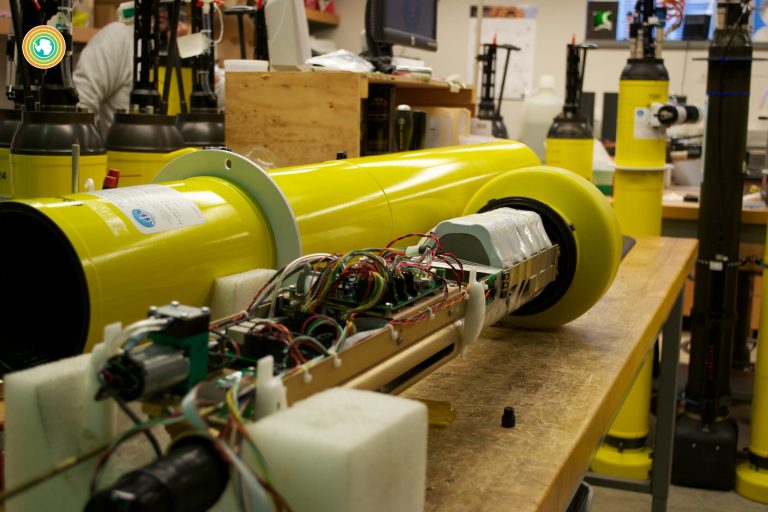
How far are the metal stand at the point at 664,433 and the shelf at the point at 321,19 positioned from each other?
4.20 metres

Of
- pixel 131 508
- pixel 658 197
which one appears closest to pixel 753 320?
pixel 658 197

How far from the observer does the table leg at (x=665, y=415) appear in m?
2.47

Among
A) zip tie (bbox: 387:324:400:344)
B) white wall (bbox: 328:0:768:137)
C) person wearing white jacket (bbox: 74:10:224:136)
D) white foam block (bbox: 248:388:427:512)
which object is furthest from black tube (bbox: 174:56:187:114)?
white wall (bbox: 328:0:768:137)

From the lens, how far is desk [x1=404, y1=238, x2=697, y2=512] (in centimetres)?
92

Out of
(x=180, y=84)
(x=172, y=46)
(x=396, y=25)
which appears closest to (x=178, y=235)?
(x=172, y=46)

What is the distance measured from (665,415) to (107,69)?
228 cm

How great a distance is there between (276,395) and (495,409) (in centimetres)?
55

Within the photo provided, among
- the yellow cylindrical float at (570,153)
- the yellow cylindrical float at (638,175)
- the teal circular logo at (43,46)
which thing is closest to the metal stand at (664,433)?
the yellow cylindrical float at (638,175)

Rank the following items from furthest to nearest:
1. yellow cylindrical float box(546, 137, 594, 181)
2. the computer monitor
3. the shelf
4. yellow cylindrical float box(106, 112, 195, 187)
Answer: the shelf → yellow cylindrical float box(546, 137, 594, 181) → the computer monitor → yellow cylindrical float box(106, 112, 195, 187)

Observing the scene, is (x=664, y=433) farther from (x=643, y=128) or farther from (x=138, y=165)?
(x=138, y=165)

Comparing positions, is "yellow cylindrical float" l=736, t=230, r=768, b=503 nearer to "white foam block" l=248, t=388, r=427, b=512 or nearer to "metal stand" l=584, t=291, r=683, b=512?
"metal stand" l=584, t=291, r=683, b=512

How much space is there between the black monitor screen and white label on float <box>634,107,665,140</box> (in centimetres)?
69

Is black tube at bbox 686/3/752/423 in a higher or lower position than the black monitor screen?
lower

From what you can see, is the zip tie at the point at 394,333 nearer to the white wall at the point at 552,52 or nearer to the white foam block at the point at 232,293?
the white foam block at the point at 232,293
